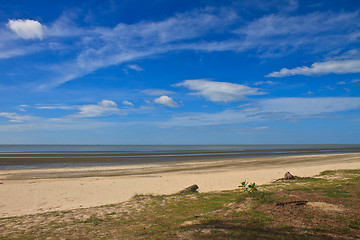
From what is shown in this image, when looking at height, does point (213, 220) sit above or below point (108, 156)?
below

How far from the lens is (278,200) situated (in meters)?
8.71

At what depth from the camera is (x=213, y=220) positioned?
23.4ft

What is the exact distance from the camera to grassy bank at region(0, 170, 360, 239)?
6.03m

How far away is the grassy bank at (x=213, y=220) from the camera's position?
237 inches

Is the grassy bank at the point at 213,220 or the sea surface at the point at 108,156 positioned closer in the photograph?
the grassy bank at the point at 213,220

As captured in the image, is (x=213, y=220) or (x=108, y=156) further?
(x=108, y=156)

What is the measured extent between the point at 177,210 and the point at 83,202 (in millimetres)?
5705

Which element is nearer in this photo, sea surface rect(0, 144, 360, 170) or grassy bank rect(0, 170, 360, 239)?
grassy bank rect(0, 170, 360, 239)

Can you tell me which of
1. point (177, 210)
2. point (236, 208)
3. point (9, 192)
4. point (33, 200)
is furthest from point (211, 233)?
point (9, 192)

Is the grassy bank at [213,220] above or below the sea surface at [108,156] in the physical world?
below

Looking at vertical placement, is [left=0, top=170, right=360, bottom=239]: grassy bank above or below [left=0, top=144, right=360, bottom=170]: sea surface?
below

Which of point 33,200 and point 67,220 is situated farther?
point 33,200

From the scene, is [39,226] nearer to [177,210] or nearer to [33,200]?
[177,210]

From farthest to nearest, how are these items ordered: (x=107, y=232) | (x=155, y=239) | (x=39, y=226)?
(x=39, y=226) < (x=107, y=232) < (x=155, y=239)
